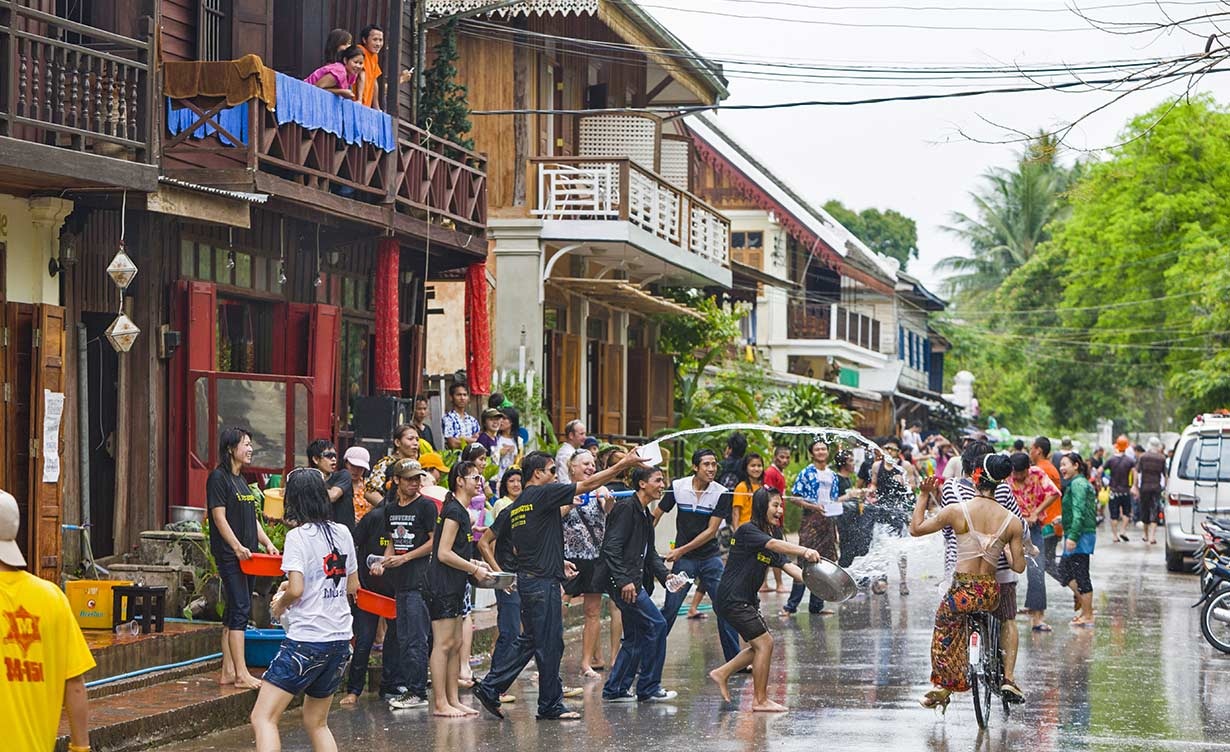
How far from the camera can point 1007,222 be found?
2864 inches

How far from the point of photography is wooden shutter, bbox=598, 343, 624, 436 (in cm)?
3041

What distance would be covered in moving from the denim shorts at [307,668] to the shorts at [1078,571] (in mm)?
11181

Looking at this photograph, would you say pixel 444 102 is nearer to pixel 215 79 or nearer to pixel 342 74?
pixel 342 74

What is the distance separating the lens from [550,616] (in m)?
12.1

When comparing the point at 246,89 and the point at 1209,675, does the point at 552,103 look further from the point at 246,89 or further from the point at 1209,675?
the point at 1209,675

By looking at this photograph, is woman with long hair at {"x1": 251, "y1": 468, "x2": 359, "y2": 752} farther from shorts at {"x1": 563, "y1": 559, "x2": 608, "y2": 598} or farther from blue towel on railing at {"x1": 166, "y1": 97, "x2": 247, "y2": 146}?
blue towel on railing at {"x1": 166, "y1": 97, "x2": 247, "y2": 146}

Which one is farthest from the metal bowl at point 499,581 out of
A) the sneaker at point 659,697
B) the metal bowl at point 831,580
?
the metal bowl at point 831,580

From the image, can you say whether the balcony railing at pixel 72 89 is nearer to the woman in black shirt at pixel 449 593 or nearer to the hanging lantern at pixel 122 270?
→ the hanging lantern at pixel 122 270

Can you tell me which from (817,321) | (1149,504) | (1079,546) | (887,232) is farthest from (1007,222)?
(1079,546)

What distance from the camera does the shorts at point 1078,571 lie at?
60.6 feet

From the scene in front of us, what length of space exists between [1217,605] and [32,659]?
12.1 meters

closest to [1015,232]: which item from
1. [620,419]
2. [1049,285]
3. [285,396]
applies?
[1049,285]

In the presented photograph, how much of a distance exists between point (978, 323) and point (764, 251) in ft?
106

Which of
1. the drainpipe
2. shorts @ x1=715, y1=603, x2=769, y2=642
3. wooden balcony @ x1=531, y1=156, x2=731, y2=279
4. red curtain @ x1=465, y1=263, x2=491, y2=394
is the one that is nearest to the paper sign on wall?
the drainpipe
